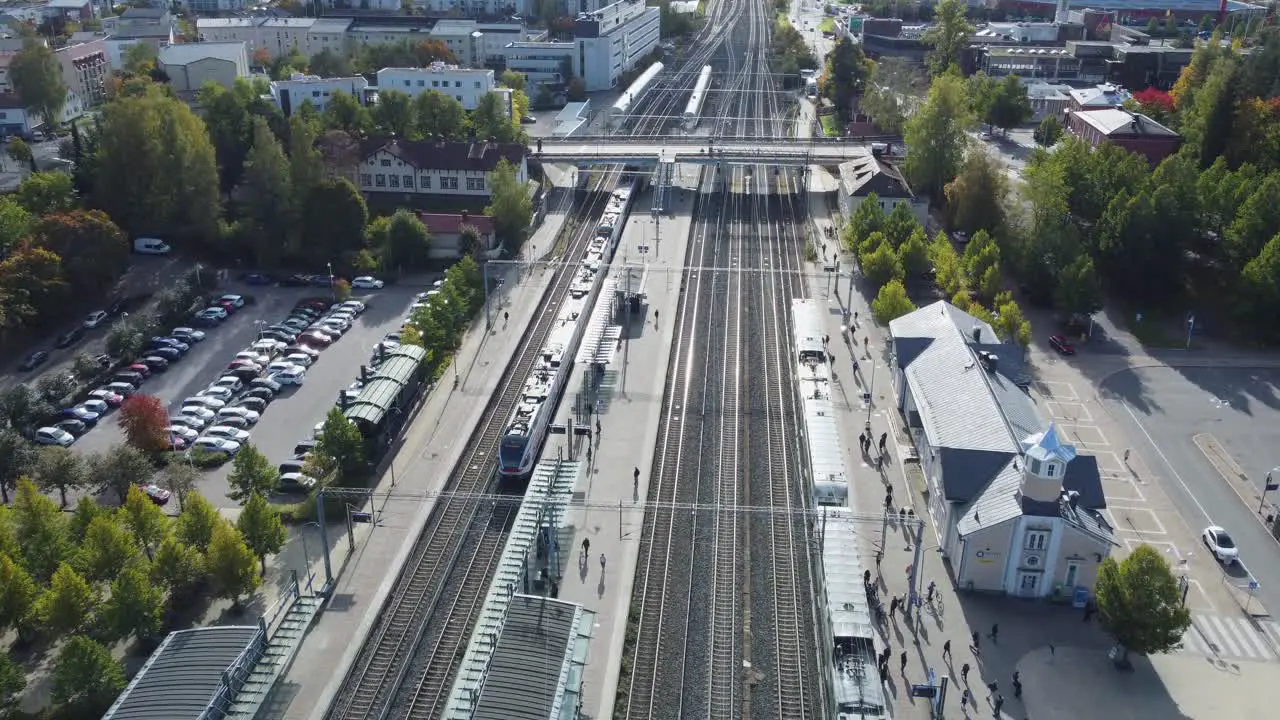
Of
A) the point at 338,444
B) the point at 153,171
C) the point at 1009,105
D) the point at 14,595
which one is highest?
the point at 153,171

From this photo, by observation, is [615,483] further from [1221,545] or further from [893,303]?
[1221,545]

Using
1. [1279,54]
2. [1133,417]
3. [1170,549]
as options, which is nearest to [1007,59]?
[1279,54]

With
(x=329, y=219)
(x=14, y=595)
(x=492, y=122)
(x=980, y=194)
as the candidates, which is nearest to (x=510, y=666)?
(x=14, y=595)

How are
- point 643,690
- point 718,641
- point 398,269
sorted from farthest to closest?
point 398,269, point 718,641, point 643,690

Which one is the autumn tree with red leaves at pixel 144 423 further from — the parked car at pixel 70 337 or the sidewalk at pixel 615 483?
the sidewalk at pixel 615 483

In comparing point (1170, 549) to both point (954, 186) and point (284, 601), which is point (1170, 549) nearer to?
point (284, 601)
